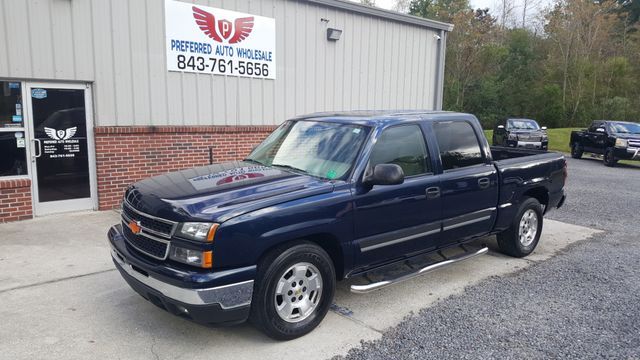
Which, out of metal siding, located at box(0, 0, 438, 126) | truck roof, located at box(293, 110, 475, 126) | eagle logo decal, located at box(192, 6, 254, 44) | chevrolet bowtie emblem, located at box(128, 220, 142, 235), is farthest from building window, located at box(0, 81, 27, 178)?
truck roof, located at box(293, 110, 475, 126)

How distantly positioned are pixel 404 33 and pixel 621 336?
1013 cm

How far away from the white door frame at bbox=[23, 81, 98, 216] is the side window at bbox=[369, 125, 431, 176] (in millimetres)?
5637

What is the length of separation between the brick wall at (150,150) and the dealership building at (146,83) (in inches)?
0.7

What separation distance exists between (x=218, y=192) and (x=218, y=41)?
20.5 feet

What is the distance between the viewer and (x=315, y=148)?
4.69 metres

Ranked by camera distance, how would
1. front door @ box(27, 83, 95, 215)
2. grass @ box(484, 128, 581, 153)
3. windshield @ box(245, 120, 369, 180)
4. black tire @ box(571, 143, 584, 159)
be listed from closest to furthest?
windshield @ box(245, 120, 369, 180)
front door @ box(27, 83, 95, 215)
black tire @ box(571, 143, 584, 159)
grass @ box(484, 128, 581, 153)

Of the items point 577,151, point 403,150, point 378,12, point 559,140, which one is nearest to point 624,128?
point 577,151

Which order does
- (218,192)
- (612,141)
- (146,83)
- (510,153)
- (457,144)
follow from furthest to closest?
(612,141) < (146,83) < (510,153) < (457,144) < (218,192)

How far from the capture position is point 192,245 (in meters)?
3.44

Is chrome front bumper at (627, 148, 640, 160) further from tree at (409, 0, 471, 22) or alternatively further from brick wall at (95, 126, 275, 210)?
tree at (409, 0, 471, 22)

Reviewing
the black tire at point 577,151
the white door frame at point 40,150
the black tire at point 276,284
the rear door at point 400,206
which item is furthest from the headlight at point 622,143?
the white door frame at point 40,150

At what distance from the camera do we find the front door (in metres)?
7.52

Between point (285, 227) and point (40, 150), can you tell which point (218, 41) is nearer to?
point (40, 150)

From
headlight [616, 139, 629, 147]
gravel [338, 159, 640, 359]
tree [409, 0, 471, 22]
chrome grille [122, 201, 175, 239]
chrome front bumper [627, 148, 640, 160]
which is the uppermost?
tree [409, 0, 471, 22]
